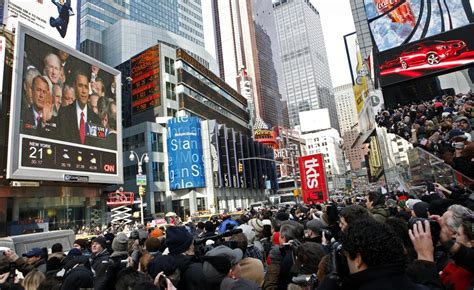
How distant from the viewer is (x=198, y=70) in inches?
2372

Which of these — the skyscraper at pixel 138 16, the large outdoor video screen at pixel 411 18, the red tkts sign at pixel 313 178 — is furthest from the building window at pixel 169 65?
the red tkts sign at pixel 313 178

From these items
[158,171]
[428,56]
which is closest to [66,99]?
[158,171]

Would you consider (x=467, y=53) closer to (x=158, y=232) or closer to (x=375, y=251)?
(x=158, y=232)

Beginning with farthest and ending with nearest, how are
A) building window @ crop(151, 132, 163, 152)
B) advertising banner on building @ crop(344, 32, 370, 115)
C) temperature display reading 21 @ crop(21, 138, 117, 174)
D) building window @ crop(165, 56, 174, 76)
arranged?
building window @ crop(165, 56, 174, 76) → building window @ crop(151, 132, 163, 152) → advertising banner on building @ crop(344, 32, 370, 115) → temperature display reading 21 @ crop(21, 138, 117, 174)

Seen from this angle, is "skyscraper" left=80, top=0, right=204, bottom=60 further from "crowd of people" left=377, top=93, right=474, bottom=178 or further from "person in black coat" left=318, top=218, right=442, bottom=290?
"person in black coat" left=318, top=218, right=442, bottom=290

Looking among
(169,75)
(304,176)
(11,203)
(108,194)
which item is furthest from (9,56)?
(169,75)

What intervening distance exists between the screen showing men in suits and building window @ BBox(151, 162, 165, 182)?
14.4 m

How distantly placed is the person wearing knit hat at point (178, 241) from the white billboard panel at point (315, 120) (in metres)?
172

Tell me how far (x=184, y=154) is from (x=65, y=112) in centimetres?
2250

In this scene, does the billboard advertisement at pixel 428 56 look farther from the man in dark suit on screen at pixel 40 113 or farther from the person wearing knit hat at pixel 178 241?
the person wearing knit hat at pixel 178 241

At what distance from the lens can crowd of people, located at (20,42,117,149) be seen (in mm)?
24678

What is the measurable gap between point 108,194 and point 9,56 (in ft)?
54.9

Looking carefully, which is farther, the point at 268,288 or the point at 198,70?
the point at 198,70

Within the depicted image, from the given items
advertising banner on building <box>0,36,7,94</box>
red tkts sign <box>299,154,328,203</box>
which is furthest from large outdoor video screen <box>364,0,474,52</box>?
advertising banner on building <box>0,36,7,94</box>
